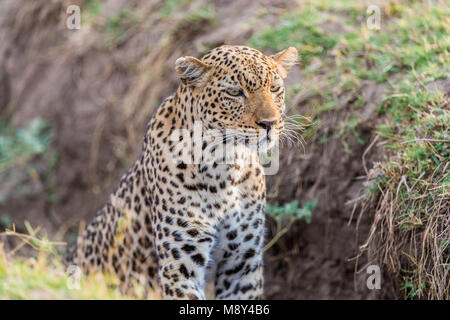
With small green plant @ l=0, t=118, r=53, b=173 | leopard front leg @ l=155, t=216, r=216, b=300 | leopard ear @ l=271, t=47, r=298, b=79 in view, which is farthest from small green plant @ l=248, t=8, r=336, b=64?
small green plant @ l=0, t=118, r=53, b=173

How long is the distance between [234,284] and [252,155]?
1.05 metres

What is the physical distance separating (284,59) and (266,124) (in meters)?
0.81

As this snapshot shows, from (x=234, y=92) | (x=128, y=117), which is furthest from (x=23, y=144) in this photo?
(x=234, y=92)

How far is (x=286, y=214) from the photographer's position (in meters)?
6.70

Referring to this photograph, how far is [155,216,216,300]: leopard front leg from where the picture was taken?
16.6 feet

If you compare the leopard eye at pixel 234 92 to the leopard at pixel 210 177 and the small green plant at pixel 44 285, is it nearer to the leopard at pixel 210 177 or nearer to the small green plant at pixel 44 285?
the leopard at pixel 210 177

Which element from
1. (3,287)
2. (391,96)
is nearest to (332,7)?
(391,96)

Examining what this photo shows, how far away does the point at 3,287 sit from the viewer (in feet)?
15.1

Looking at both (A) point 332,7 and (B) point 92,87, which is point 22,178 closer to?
(B) point 92,87

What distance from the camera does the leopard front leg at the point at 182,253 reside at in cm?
505

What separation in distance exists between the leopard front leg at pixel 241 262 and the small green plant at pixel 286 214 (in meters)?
1.03

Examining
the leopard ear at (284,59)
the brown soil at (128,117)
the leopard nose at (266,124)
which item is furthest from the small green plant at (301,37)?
the leopard nose at (266,124)

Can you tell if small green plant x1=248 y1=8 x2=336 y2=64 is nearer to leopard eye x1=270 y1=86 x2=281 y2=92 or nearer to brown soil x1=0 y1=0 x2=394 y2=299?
brown soil x1=0 y1=0 x2=394 y2=299

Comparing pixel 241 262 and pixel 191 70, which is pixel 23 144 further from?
pixel 191 70
